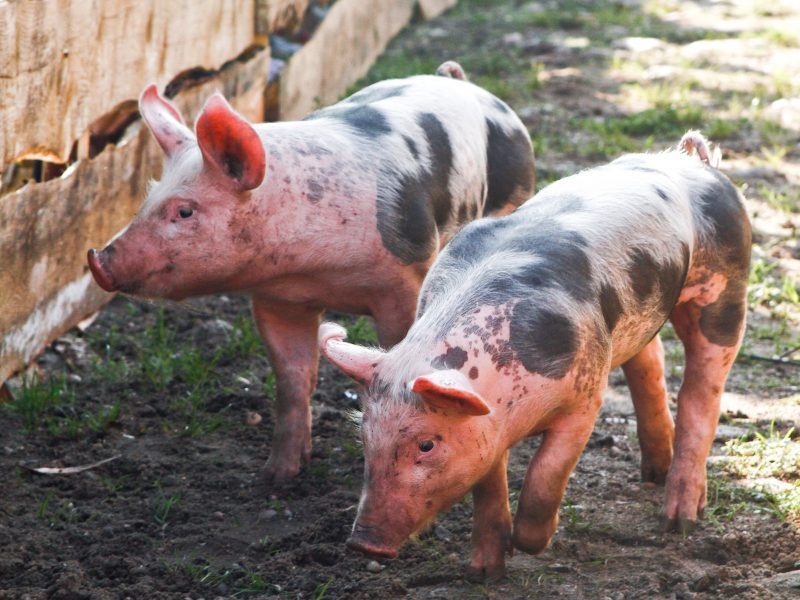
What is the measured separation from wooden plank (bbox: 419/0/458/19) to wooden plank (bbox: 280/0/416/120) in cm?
104

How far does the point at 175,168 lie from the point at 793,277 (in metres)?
3.41

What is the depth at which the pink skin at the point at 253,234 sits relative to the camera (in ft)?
14.4

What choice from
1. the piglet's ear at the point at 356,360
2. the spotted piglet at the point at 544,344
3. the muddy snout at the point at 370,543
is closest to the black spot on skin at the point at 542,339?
the spotted piglet at the point at 544,344

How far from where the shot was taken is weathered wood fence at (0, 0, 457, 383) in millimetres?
4953

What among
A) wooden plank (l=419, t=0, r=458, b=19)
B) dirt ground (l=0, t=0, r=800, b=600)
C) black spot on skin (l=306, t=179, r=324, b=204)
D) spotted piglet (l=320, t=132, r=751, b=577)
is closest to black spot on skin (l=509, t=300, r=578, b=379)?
spotted piglet (l=320, t=132, r=751, b=577)

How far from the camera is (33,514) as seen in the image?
4.42 meters

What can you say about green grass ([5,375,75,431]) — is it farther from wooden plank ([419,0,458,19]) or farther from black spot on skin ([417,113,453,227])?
wooden plank ([419,0,458,19])

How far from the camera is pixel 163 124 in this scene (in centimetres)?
467

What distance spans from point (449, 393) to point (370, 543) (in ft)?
1.65

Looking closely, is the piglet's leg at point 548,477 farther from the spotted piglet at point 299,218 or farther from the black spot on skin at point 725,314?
the spotted piglet at point 299,218

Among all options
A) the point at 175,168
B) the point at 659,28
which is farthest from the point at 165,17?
the point at 659,28

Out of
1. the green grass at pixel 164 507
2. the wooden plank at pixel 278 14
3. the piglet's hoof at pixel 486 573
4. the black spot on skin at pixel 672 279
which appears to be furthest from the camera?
the wooden plank at pixel 278 14

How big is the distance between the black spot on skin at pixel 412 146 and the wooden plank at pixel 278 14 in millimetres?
3339

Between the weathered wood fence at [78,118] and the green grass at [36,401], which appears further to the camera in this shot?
the green grass at [36,401]
